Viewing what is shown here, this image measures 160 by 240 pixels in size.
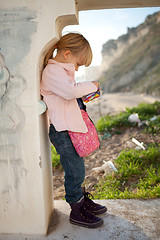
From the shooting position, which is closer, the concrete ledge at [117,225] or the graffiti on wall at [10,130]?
the graffiti on wall at [10,130]

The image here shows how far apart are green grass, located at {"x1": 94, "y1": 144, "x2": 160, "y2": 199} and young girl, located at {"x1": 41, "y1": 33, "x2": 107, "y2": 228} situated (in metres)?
0.69

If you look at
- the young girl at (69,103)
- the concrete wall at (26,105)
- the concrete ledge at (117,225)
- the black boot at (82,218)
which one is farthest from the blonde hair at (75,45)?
the concrete ledge at (117,225)

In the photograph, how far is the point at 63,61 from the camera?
6.79 ft

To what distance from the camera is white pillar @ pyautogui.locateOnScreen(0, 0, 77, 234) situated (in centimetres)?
178

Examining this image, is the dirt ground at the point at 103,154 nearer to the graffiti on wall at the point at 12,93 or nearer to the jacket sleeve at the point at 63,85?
the graffiti on wall at the point at 12,93

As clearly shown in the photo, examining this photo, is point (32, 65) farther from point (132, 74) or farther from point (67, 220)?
point (132, 74)

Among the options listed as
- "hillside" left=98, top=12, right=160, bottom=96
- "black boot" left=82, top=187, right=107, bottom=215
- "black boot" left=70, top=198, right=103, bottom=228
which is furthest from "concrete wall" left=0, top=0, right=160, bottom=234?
"hillside" left=98, top=12, right=160, bottom=96

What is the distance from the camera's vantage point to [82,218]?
2135 mm

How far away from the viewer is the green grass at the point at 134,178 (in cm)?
269

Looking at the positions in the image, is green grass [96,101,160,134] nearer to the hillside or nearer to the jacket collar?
the jacket collar

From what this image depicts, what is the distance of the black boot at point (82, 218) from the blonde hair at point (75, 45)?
4.20ft

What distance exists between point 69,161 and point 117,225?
2.32 feet

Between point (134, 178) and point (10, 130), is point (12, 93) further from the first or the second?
point (134, 178)

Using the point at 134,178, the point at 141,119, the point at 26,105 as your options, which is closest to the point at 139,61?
the point at 141,119
